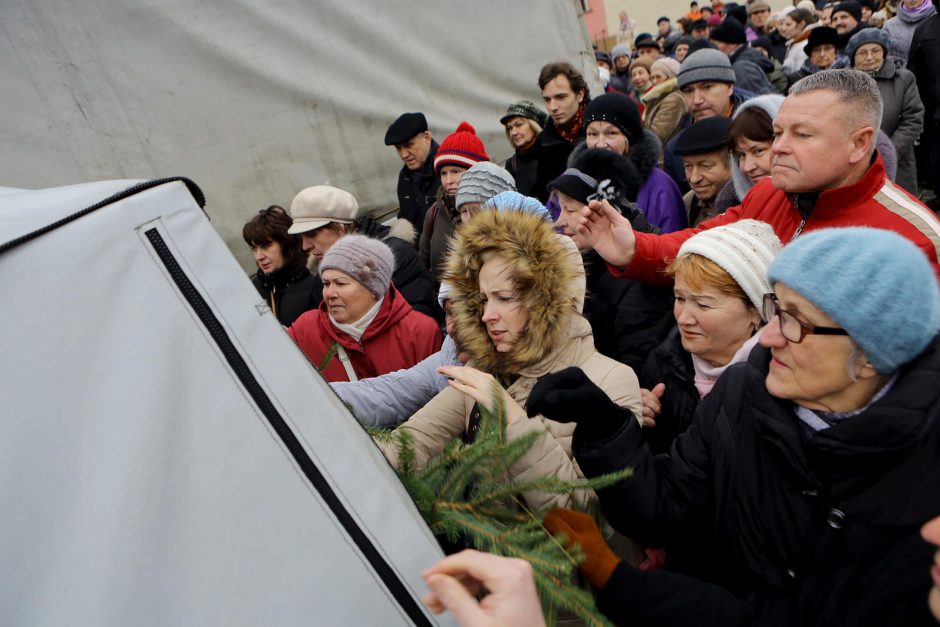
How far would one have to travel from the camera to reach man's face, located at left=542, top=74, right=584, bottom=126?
459cm

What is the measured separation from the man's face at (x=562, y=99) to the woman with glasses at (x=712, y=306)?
2.65 meters

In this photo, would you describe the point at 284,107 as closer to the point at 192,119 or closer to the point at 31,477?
the point at 192,119

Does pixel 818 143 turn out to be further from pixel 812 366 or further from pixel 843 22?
pixel 843 22

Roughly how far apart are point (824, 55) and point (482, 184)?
5.03 m

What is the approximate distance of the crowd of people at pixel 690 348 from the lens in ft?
3.99

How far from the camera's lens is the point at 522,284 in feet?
6.93

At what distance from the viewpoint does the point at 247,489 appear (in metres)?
0.84

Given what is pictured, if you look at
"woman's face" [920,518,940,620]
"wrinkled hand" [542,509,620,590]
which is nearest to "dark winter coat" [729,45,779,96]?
"wrinkled hand" [542,509,620,590]

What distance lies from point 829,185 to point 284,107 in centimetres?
365

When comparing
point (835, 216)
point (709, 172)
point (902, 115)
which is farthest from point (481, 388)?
point (902, 115)

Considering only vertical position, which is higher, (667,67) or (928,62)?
(667,67)

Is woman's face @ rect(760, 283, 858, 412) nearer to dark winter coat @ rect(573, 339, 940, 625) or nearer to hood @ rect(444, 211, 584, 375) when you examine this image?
dark winter coat @ rect(573, 339, 940, 625)

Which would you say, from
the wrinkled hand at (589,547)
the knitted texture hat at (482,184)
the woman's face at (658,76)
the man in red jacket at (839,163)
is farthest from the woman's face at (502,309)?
the woman's face at (658,76)

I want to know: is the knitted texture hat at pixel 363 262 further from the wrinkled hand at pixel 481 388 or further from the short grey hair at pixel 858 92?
the short grey hair at pixel 858 92
